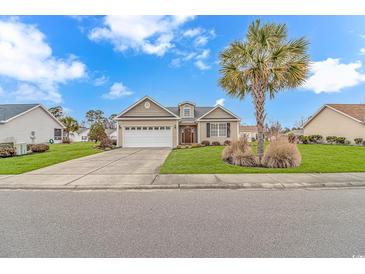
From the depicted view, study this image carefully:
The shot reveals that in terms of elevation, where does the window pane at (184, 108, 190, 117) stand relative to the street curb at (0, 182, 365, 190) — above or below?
above

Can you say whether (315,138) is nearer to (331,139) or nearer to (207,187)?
(331,139)

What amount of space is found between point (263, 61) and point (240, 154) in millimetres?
4648

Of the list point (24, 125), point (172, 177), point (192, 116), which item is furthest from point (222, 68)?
point (24, 125)

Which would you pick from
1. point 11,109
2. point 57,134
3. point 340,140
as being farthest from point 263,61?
point 57,134

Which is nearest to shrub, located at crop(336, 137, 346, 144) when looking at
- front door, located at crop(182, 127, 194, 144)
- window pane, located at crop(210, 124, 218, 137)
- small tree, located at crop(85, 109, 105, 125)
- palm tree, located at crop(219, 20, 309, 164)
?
window pane, located at crop(210, 124, 218, 137)

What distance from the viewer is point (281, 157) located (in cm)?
881

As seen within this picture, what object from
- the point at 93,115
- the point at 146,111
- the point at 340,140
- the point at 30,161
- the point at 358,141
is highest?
the point at 93,115

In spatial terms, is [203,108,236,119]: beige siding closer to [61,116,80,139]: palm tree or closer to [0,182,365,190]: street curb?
[0,182,365,190]: street curb

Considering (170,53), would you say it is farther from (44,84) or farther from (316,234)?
(316,234)

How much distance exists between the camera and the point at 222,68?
10156 mm

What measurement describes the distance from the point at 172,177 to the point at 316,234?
476 centimetres

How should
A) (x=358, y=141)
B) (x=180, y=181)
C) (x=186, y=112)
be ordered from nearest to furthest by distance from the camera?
(x=180, y=181) < (x=358, y=141) < (x=186, y=112)

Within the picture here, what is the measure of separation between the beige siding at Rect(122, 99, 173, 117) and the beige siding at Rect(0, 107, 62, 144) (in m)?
12.6

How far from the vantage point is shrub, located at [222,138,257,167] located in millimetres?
9238
